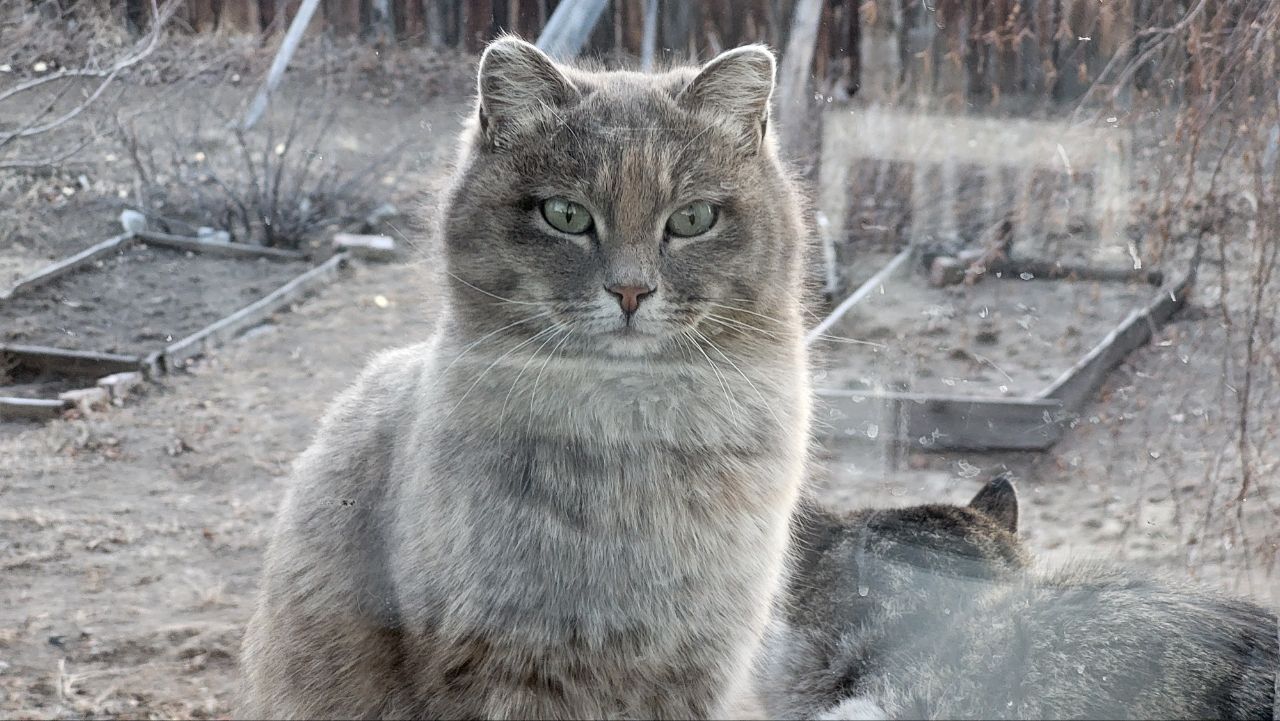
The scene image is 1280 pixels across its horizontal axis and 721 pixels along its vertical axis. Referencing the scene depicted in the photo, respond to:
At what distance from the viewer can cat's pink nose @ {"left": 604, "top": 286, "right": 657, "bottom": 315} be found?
3.70ft

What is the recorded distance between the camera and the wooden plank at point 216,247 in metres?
1.41

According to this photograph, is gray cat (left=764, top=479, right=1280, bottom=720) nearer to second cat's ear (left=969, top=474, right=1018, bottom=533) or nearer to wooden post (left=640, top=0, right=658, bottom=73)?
second cat's ear (left=969, top=474, right=1018, bottom=533)

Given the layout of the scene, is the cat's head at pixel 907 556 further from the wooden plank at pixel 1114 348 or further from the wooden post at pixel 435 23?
the wooden post at pixel 435 23

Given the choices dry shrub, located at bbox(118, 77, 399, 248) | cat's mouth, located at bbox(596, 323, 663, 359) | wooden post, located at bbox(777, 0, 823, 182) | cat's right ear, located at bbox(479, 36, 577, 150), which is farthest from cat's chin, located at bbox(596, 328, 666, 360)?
dry shrub, located at bbox(118, 77, 399, 248)

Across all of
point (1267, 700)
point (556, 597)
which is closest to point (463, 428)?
point (556, 597)

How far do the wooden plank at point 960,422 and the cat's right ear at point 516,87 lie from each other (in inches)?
30.2

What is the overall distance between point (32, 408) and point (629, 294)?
2.54 ft

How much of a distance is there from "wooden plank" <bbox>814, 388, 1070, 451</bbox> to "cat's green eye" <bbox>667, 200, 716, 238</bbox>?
1.99 ft

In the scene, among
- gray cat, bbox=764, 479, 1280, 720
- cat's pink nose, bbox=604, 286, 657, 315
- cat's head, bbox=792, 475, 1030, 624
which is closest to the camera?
cat's pink nose, bbox=604, 286, 657, 315

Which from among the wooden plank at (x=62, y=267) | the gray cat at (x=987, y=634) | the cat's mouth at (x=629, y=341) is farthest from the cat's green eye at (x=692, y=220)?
the wooden plank at (x=62, y=267)

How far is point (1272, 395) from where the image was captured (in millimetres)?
1602

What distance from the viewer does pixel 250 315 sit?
1.47 m

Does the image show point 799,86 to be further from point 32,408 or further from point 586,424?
point 32,408

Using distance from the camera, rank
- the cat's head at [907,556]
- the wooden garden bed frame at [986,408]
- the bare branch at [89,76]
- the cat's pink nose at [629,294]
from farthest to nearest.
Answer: the wooden garden bed frame at [986,408] → the cat's head at [907,556] → the bare branch at [89,76] → the cat's pink nose at [629,294]
